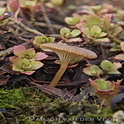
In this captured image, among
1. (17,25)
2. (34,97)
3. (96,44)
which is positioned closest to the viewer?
Result: (34,97)

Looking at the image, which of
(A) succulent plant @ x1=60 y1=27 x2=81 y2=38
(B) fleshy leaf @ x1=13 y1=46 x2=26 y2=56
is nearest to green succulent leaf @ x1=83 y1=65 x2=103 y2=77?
(A) succulent plant @ x1=60 y1=27 x2=81 y2=38

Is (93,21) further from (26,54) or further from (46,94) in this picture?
(46,94)

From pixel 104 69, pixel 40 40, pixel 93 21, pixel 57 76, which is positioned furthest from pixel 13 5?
pixel 104 69

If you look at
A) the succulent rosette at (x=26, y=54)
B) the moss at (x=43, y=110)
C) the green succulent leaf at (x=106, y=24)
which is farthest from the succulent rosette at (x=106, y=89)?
the green succulent leaf at (x=106, y=24)

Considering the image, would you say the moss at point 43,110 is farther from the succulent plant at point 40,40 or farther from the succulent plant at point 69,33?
the succulent plant at point 69,33

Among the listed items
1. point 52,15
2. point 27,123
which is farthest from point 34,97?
point 52,15

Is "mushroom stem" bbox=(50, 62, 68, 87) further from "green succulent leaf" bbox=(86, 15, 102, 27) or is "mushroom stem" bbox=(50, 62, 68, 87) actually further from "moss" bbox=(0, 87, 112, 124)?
"green succulent leaf" bbox=(86, 15, 102, 27)

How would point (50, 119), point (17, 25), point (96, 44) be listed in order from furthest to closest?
point (17, 25), point (96, 44), point (50, 119)

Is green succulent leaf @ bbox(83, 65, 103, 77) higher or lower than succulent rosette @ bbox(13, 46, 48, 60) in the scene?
lower

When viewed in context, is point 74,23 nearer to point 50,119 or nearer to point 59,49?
point 59,49
